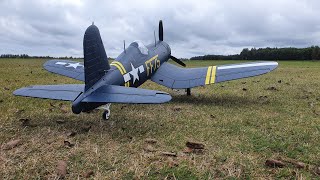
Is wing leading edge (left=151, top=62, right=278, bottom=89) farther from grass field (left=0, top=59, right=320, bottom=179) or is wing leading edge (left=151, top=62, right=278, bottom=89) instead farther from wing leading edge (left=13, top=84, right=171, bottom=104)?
wing leading edge (left=13, top=84, right=171, bottom=104)

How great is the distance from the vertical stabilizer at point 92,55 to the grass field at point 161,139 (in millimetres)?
1049

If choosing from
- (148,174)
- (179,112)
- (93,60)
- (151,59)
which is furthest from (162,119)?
(151,59)

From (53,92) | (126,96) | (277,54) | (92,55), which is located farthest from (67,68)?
(277,54)

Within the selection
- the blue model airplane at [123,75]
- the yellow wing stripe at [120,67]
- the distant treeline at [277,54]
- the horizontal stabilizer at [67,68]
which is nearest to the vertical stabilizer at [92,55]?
the blue model airplane at [123,75]

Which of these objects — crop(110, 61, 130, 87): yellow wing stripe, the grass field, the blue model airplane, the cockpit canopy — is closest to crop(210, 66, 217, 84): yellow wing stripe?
the blue model airplane

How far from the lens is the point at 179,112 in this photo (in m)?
8.88

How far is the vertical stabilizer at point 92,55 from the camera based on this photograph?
7.07 metres

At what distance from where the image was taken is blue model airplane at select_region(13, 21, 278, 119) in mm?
6789

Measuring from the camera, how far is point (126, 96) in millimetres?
6715

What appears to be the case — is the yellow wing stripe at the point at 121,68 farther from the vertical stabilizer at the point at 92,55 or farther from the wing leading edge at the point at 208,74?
the wing leading edge at the point at 208,74

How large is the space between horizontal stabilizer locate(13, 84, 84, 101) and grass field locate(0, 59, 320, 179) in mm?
635

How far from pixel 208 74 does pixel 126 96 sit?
17.4 feet

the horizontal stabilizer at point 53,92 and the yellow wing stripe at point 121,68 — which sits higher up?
the yellow wing stripe at point 121,68

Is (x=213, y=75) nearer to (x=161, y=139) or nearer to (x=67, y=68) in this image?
(x=67, y=68)
